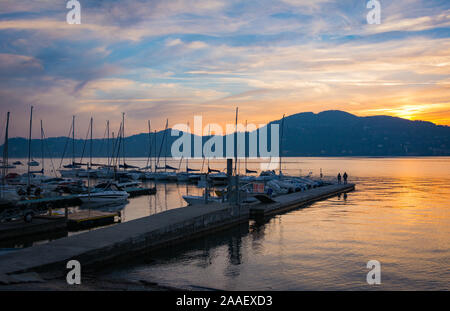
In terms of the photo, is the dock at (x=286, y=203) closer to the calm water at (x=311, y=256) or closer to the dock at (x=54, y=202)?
the calm water at (x=311, y=256)

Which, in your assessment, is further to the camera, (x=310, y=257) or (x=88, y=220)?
(x=88, y=220)

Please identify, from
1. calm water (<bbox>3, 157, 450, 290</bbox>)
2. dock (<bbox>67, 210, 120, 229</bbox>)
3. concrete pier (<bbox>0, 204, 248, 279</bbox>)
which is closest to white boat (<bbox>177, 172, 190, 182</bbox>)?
dock (<bbox>67, 210, 120, 229</bbox>)

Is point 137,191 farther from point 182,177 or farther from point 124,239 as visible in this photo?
point 124,239

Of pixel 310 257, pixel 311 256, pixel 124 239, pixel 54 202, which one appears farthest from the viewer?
pixel 54 202

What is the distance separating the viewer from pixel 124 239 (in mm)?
16031

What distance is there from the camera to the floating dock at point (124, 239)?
12.5 metres

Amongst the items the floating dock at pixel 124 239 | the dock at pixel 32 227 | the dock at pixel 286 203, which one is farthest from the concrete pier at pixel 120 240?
the dock at pixel 32 227

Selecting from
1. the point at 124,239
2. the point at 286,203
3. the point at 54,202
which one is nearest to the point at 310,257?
the point at 124,239

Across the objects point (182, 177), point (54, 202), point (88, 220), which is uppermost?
point (182, 177)

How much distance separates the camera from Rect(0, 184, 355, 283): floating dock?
12.5 m

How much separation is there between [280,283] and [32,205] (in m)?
26.4

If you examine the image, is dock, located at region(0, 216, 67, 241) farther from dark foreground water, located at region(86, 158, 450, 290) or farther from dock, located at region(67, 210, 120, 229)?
dark foreground water, located at region(86, 158, 450, 290)
